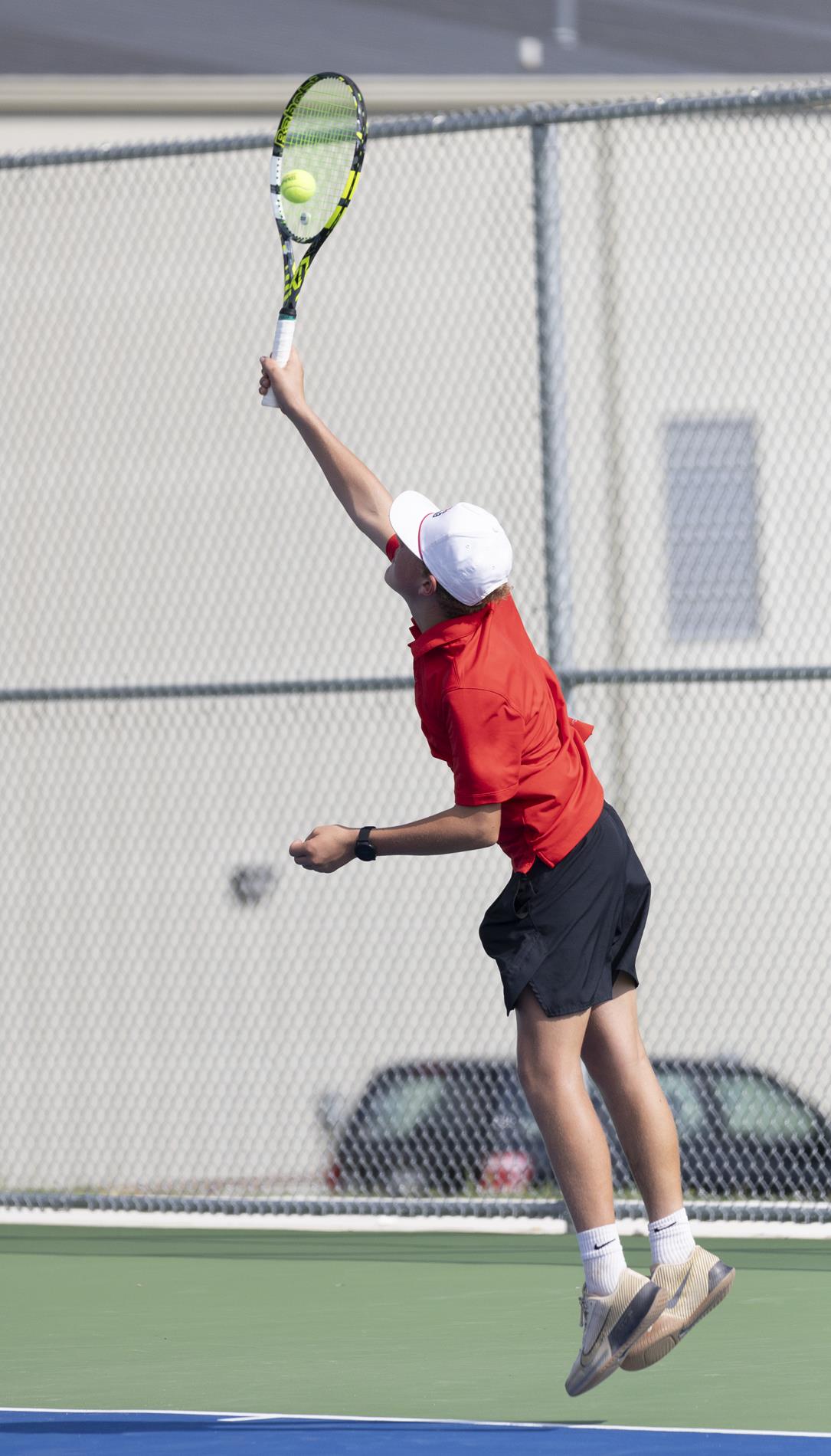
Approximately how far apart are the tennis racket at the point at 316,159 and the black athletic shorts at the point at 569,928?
5.59 feet

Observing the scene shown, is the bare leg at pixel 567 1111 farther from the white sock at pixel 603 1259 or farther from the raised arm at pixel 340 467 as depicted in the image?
the raised arm at pixel 340 467

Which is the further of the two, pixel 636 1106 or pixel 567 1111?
pixel 636 1106

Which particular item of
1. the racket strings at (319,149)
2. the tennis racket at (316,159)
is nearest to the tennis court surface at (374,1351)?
the tennis racket at (316,159)

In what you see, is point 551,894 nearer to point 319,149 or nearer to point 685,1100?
point 319,149

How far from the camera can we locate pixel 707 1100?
9930mm

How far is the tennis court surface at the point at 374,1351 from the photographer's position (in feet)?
15.0

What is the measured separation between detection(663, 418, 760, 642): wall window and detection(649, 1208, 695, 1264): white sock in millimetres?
8996

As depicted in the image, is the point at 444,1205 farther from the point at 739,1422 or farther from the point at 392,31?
the point at 392,31

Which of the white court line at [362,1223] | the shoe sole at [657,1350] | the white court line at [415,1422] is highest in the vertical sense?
the shoe sole at [657,1350]

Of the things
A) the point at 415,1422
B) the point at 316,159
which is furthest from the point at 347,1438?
the point at 316,159

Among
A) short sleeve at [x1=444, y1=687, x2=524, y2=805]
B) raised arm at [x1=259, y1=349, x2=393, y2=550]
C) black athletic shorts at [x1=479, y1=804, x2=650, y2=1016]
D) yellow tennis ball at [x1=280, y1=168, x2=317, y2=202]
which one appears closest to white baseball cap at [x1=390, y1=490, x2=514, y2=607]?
short sleeve at [x1=444, y1=687, x2=524, y2=805]

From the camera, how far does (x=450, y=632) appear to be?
4719mm

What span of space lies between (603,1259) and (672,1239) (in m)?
0.18

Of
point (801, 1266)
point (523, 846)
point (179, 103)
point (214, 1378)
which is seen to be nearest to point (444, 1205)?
point (801, 1266)
